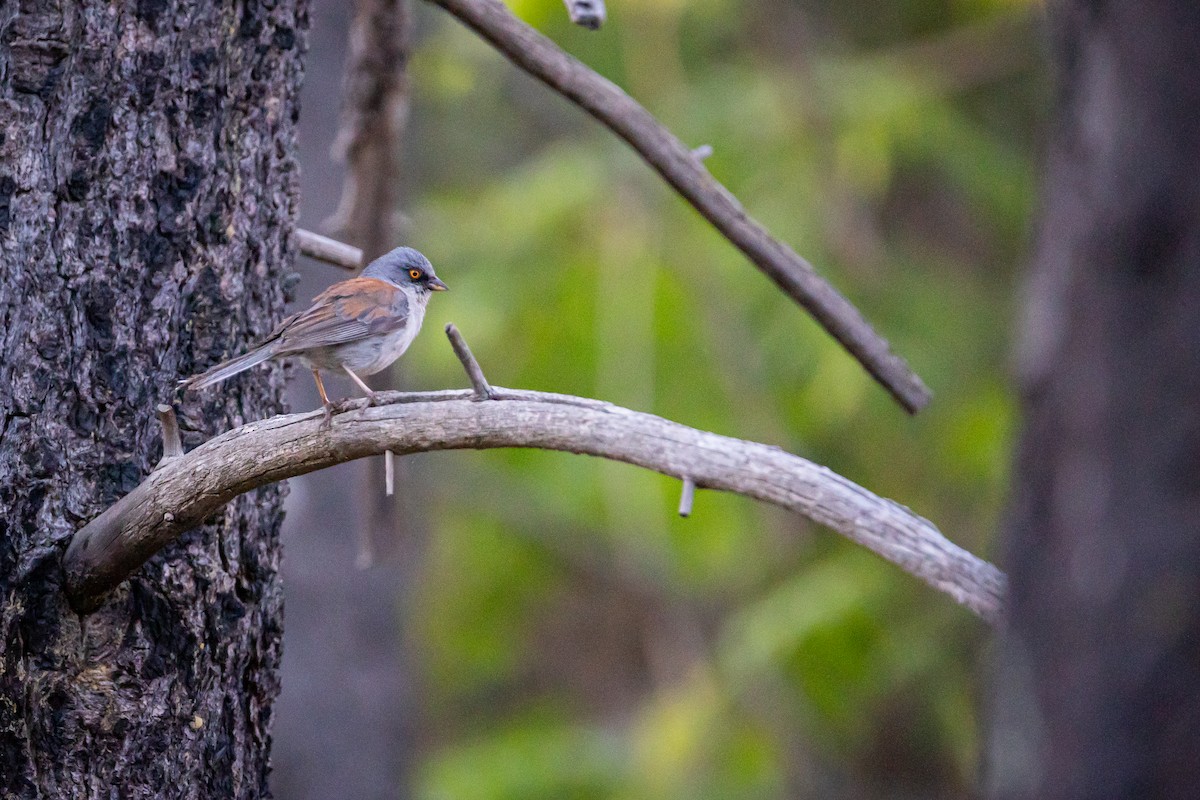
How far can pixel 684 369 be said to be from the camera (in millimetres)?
8336

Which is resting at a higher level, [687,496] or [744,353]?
[687,496]

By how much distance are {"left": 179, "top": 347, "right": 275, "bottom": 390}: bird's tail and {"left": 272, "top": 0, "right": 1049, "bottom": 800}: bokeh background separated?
439cm

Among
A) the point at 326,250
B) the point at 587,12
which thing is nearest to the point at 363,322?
the point at 326,250

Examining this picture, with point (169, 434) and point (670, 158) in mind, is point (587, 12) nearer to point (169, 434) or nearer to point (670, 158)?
point (670, 158)

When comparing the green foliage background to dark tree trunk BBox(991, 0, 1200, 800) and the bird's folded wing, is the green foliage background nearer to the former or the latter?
the bird's folded wing

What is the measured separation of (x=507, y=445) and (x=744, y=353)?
641 centimetres

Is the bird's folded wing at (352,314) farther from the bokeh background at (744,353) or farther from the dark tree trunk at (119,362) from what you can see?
the bokeh background at (744,353)

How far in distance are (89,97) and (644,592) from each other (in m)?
8.80

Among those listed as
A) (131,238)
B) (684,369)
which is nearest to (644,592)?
(684,369)

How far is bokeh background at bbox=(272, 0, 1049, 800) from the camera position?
806cm

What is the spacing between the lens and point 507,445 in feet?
7.99

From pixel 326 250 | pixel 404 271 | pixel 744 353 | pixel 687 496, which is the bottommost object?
pixel 744 353

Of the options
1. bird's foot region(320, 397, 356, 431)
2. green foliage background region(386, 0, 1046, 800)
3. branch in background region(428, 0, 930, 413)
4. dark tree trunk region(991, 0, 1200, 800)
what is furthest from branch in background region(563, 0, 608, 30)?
green foliage background region(386, 0, 1046, 800)

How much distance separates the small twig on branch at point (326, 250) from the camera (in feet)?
11.3
